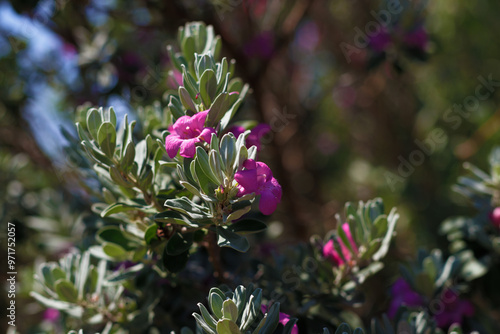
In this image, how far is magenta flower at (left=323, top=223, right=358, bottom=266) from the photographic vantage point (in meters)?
1.25

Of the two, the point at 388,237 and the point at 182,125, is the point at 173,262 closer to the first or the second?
the point at 182,125

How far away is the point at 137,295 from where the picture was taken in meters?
1.29

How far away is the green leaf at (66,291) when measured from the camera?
117 cm

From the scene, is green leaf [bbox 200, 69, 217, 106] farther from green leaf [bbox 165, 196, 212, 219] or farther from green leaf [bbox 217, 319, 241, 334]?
green leaf [bbox 217, 319, 241, 334]

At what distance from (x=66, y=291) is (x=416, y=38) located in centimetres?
174

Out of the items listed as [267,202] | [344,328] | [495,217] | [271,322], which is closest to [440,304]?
[495,217]

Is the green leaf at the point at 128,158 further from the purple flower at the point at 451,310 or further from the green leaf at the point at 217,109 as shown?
the purple flower at the point at 451,310

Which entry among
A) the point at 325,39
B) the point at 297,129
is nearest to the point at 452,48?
the point at 325,39

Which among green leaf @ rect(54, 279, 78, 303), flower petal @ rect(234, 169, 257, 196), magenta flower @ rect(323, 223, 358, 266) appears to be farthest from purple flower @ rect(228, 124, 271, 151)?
green leaf @ rect(54, 279, 78, 303)

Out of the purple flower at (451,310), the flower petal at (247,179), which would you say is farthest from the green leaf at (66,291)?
the purple flower at (451,310)

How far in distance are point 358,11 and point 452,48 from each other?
0.73 meters

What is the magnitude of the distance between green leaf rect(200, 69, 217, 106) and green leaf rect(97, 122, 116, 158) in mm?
210

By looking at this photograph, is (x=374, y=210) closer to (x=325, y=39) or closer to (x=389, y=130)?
(x=389, y=130)

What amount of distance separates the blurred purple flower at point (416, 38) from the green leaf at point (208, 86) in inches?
53.8
